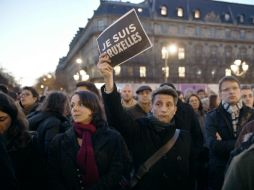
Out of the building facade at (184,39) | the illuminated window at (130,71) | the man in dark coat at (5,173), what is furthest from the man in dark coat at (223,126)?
the illuminated window at (130,71)

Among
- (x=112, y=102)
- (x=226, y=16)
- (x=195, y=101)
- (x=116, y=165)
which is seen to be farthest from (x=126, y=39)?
(x=226, y=16)

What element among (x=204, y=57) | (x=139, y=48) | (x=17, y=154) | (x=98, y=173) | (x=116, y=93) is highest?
(x=204, y=57)

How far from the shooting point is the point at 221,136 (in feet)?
14.1

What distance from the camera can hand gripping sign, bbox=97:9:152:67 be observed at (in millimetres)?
3152

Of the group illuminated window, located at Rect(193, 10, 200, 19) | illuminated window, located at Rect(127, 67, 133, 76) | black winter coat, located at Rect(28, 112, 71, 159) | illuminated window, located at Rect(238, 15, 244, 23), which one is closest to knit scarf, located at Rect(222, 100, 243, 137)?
black winter coat, located at Rect(28, 112, 71, 159)

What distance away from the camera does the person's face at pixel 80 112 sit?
3387mm

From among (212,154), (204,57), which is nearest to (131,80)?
(204,57)

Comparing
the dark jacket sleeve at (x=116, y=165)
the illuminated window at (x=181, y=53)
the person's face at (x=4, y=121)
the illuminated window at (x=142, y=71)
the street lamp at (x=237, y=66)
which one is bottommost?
the dark jacket sleeve at (x=116, y=165)

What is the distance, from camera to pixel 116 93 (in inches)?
121

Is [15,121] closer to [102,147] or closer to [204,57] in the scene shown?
[102,147]

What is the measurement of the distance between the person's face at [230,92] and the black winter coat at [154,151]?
4.07ft

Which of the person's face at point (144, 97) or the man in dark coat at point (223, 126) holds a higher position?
the person's face at point (144, 97)

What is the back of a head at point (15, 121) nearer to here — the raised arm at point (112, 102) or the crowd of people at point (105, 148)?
the crowd of people at point (105, 148)

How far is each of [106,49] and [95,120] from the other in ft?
2.57
